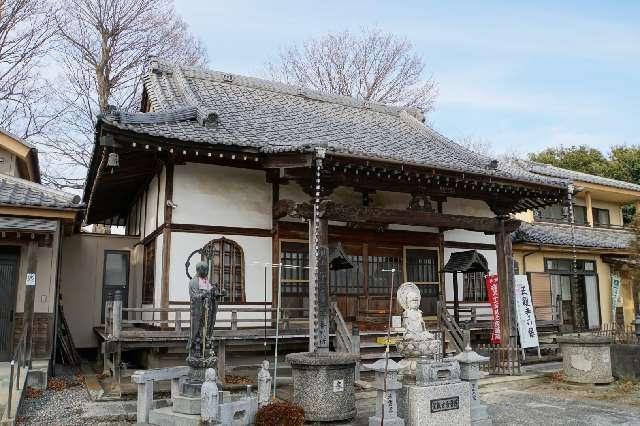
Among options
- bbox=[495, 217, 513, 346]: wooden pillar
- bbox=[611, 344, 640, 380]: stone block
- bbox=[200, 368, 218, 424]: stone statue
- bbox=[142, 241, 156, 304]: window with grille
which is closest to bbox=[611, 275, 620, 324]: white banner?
bbox=[611, 344, 640, 380]: stone block

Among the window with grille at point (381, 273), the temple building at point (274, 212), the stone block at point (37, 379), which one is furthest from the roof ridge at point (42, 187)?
the window with grille at point (381, 273)

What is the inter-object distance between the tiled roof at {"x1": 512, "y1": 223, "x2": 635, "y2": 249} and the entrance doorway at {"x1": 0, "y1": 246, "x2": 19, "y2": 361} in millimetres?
14884

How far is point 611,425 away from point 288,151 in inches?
287

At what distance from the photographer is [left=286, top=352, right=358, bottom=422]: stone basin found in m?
8.51

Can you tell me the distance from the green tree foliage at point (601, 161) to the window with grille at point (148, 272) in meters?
26.9

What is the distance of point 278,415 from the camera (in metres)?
7.51

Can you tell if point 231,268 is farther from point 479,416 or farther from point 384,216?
point 479,416

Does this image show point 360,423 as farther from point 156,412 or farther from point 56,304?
point 56,304

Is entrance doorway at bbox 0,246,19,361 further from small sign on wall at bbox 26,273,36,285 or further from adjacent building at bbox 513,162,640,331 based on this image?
adjacent building at bbox 513,162,640,331

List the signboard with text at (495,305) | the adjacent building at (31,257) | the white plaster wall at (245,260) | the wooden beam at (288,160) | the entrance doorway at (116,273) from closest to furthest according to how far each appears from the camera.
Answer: the wooden beam at (288,160)
the adjacent building at (31,257)
the white plaster wall at (245,260)
the signboard with text at (495,305)
the entrance doorway at (116,273)

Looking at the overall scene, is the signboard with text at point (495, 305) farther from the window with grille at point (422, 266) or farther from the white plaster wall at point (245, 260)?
the white plaster wall at point (245, 260)

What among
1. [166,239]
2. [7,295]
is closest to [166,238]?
[166,239]

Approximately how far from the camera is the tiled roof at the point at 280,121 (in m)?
11.5

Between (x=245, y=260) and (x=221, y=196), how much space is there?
1.58 meters
